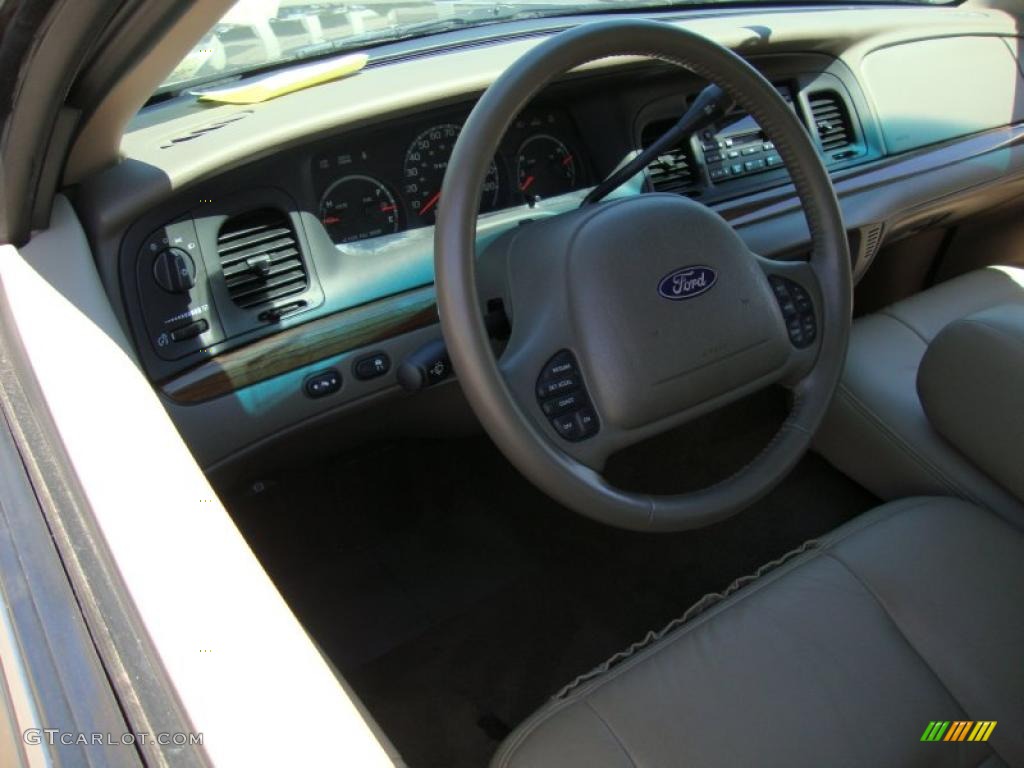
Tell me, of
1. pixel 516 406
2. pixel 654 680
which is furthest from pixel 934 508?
pixel 516 406

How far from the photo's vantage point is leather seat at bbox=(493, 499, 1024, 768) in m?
1.06

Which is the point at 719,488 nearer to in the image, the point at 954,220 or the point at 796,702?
the point at 796,702

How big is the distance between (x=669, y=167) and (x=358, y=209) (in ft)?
2.26

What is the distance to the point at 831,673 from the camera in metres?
1.13

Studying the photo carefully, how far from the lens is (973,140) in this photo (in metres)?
2.29

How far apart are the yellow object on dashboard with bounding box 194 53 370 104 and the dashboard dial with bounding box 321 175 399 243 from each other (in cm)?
18

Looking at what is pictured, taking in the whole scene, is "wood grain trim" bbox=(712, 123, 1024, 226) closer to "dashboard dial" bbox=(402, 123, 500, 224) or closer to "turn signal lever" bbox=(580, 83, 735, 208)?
"turn signal lever" bbox=(580, 83, 735, 208)

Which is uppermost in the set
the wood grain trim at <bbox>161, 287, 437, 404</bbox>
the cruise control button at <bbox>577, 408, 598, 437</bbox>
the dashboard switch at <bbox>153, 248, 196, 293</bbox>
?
the dashboard switch at <bbox>153, 248, 196, 293</bbox>

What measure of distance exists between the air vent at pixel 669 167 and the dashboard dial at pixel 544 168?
18cm

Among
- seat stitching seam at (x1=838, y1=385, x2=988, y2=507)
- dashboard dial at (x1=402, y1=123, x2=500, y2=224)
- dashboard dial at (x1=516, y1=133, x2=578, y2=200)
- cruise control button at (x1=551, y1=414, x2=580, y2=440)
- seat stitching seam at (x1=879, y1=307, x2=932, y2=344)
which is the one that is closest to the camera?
cruise control button at (x1=551, y1=414, x2=580, y2=440)

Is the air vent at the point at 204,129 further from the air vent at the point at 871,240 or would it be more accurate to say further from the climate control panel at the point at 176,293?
the air vent at the point at 871,240

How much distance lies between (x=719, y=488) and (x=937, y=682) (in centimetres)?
36

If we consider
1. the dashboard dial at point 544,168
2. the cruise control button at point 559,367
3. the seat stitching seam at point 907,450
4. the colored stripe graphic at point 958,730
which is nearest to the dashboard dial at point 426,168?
the dashboard dial at point 544,168

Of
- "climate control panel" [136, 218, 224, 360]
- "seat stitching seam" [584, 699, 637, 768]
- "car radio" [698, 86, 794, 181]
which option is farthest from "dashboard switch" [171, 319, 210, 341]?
"car radio" [698, 86, 794, 181]
